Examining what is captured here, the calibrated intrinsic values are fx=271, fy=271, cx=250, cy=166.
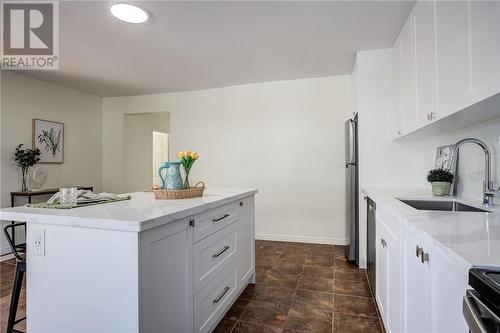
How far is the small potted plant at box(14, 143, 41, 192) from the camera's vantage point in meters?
3.55

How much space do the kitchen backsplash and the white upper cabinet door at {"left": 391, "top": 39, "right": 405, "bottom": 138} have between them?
15.6 inches

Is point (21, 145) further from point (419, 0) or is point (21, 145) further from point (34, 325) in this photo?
point (419, 0)

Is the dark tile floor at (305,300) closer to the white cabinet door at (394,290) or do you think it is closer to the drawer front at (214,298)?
the drawer front at (214,298)

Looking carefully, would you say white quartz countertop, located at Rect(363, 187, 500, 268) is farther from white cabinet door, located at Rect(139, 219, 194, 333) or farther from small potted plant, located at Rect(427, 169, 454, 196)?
white cabinet door, located at Rect(139, 219, 194, 333)

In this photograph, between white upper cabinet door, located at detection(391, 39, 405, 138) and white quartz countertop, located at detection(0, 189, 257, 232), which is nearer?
white quartz countertop, located at detection(0, 189, 257, 232)

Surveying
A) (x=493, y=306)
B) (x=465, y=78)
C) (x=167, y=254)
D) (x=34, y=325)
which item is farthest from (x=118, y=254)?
(x=465, y=78)

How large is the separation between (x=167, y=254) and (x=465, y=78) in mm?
1611

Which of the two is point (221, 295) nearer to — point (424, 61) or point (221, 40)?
point (424, 61)

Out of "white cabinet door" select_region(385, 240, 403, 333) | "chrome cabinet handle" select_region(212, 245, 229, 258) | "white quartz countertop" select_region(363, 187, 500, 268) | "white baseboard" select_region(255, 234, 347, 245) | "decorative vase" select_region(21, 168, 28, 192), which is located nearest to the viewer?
Result: "white quartz countertop" select_region(363, 187, 500, 268)

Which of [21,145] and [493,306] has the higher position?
[21,145]

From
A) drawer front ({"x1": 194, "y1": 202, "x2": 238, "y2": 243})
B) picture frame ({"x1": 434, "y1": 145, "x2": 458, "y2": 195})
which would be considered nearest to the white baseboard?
picture frame ({"x1": 434, "y1": 145, "x2": 458, "y2": 195})

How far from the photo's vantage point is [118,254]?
3.64ft

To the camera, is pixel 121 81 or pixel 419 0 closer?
pixel 419 0

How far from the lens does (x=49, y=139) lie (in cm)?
403
